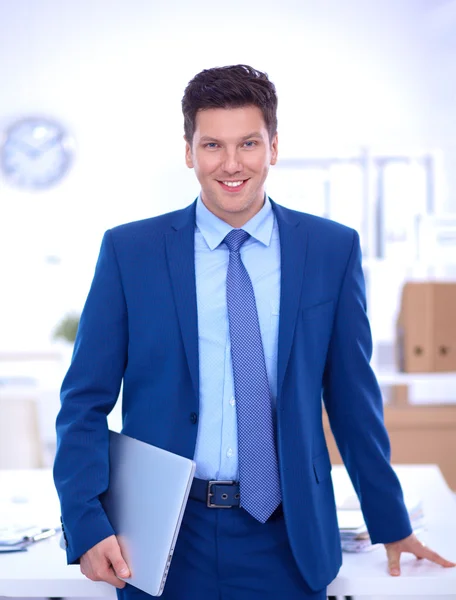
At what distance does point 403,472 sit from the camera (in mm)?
2340

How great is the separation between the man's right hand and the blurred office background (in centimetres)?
423

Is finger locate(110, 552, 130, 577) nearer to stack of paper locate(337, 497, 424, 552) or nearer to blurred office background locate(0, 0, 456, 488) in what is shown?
stack of paper locate(337, 497, 424, 552)

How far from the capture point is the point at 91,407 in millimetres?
1403

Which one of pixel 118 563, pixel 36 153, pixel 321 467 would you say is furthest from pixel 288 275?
pixel 36 153

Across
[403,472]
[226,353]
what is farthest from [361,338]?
[403,472]

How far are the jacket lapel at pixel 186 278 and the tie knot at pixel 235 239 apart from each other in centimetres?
6

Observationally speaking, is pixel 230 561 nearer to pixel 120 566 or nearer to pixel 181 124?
pixel 120 566

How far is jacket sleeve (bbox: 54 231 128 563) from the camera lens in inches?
53.3

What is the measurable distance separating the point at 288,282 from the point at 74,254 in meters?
4.87

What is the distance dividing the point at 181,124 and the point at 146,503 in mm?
Result: 4881

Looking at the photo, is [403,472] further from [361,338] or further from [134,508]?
[134,508]

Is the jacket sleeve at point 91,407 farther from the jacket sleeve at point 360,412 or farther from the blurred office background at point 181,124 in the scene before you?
the blurred office background at point 181,124

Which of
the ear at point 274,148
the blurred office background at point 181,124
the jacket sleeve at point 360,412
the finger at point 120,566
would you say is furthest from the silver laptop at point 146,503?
the blurred office background at point 181,124

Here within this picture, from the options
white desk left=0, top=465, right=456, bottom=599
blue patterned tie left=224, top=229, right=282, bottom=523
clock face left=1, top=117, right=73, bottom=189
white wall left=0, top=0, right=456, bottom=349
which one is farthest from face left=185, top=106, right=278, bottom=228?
clock face left=1, top=117, right=73, bottom=189
